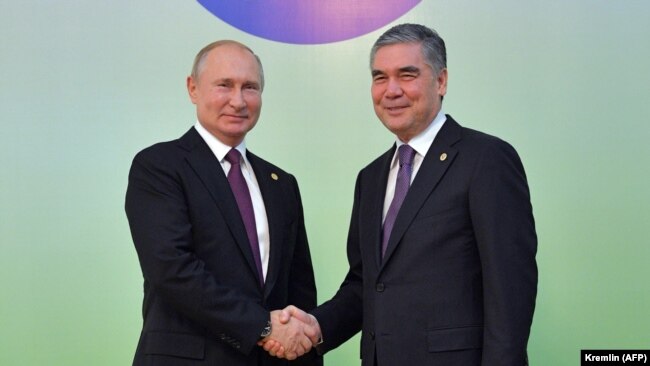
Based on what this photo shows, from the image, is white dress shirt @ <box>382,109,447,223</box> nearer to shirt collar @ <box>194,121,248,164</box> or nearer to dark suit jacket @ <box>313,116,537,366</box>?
dark suit jacket @ <box>313,116,537,366</box>

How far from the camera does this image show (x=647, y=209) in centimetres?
359

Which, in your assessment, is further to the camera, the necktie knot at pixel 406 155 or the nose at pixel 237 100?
the nose at pixel 237 100

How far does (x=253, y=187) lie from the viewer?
3.04 meters

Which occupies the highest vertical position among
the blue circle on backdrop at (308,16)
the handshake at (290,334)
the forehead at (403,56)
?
the blue circle on backdrop at (308,16)

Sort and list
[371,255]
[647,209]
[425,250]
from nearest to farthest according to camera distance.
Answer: [425,250]
[371,255]
[647,209]

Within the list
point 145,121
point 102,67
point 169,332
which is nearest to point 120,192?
point 145,121

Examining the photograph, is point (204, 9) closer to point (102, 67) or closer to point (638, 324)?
point (102, 67)

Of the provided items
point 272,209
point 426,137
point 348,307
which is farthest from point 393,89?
point 348,307

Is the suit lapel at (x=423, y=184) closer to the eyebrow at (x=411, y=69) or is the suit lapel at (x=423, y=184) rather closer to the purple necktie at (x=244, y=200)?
the eyebrow at (x=411, y=69)

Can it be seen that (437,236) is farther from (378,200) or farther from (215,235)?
(215,235)

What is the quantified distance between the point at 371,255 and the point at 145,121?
147 cm

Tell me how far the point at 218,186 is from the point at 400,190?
24.8 inches

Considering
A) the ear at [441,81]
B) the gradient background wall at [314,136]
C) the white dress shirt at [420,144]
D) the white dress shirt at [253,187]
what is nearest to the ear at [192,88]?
the white dress shirt at [253,187]

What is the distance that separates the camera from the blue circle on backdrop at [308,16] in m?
3.68
